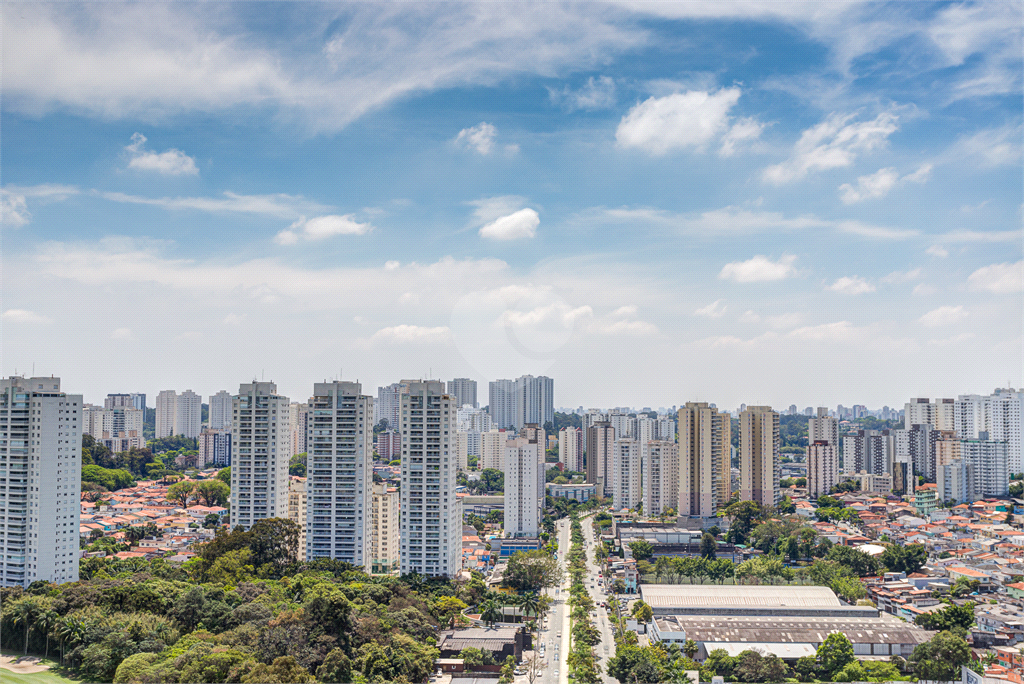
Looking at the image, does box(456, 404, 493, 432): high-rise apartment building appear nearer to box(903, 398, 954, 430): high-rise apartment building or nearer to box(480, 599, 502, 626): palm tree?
box(903, 398, 954, 430): high-rise apartment building

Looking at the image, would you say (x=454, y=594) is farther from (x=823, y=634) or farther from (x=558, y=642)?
(x=823, y=634)

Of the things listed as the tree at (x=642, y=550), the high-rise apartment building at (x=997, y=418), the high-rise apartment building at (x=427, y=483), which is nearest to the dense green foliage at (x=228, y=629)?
the high-rise apartment building at (x=427, y=483)

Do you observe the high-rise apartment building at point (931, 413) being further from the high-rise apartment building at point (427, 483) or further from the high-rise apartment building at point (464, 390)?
the high-rise apartment building at point (427, 483)

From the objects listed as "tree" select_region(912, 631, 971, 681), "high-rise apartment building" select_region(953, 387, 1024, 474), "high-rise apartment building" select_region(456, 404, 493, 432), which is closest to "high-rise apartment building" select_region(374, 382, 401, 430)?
"high-rise apartment building" select_region(456, 404, 493, 432)

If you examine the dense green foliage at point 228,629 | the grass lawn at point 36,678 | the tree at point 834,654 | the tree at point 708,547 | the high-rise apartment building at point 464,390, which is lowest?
the tree at point 708,547

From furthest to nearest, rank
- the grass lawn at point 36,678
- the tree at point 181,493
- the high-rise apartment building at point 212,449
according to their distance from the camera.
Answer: the high-rise apartment building at point 212,449 < the tree at point 181,493 < the grass lawn at point 36,678
